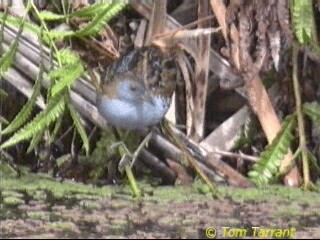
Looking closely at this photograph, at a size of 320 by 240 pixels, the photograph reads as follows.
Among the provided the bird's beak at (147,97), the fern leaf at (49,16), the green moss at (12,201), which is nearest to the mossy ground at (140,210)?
the green moss at (12,201)

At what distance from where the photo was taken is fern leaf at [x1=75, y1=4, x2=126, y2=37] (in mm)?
1032

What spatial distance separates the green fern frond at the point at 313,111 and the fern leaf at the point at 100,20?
0.90 ft

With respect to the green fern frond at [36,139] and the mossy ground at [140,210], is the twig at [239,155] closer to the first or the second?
the mossy ground at [140,210]

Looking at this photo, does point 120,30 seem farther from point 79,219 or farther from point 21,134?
point 79,219

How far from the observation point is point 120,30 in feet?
3.96

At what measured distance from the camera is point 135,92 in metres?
1.03

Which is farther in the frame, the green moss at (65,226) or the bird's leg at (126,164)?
the bird's leg at (126,164)

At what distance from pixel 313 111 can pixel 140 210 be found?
30 cm

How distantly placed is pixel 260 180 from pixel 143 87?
19cm

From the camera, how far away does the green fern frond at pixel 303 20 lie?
1028 mm

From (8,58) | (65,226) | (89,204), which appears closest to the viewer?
(65,226)

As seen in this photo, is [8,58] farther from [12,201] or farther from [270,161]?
[270,161]

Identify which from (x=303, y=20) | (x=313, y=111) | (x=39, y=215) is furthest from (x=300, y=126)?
(x=39, y=215)

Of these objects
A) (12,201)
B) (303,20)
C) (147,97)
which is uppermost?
(303,20)
